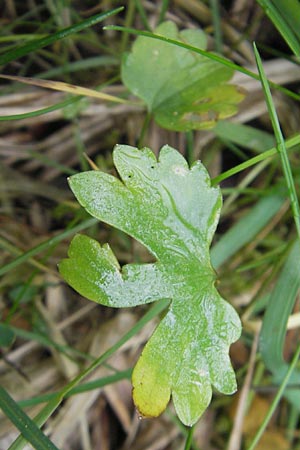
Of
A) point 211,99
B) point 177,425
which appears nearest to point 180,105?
point 211,99

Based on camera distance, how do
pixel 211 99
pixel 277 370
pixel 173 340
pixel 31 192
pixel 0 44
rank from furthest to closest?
pixel 31 192, pixel 0 44, pixel 277 370, pixel 211 99, pixel 173 340

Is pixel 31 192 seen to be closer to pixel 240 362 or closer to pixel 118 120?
pixel 118 120

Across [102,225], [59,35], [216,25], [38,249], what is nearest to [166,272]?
[38,249]

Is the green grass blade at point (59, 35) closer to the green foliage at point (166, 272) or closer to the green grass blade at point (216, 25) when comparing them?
the green foliage at point (166, 272)

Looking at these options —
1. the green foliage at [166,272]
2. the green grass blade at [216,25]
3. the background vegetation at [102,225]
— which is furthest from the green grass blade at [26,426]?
the green grass blade at [216,25]

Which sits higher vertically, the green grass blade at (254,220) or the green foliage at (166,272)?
the green foliage at (166,272)

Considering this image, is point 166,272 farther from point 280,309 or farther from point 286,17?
point 286,17

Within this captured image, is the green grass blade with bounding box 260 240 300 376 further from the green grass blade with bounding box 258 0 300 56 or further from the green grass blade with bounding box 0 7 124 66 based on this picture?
the green grass blade with bounding box 0 7 124 66
